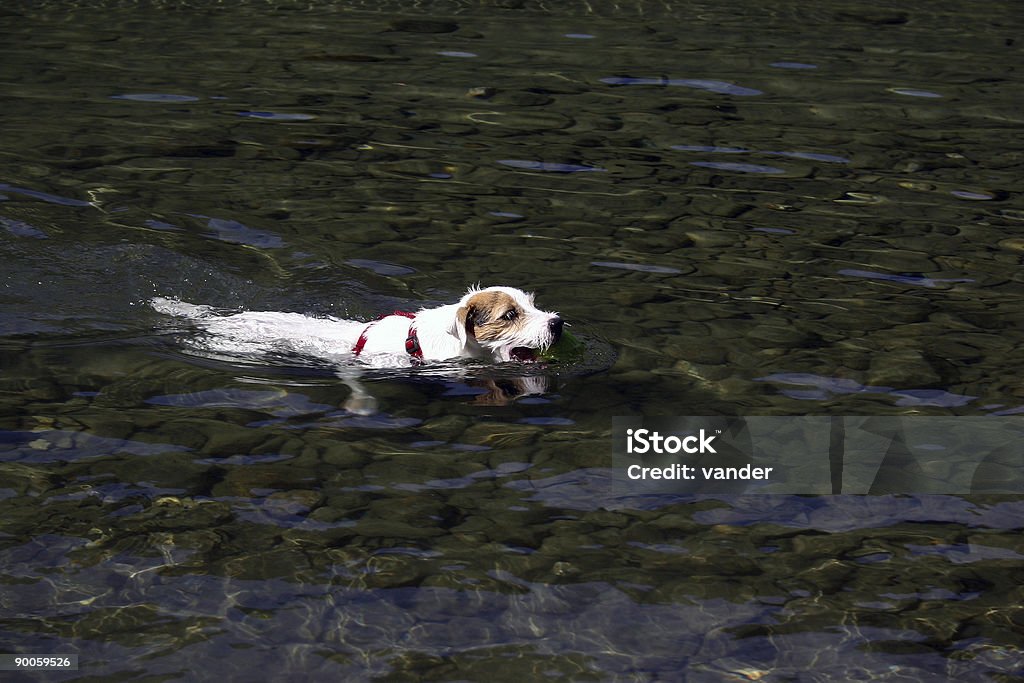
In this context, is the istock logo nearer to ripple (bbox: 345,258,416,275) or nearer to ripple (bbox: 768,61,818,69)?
ripple (bbox: 345,258,416,275)

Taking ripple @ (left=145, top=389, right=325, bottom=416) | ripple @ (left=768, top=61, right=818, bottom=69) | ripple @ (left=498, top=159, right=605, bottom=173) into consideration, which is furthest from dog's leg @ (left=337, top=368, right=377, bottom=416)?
ripple @ (left=768, top=61, right=818, bottom=69)

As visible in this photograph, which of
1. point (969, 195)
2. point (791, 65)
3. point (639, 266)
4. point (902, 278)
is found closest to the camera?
point (902, 278)

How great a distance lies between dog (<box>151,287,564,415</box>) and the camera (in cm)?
720

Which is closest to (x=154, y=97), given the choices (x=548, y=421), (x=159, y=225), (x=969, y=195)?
(x=159, y=225)

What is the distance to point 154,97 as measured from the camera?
13.2m

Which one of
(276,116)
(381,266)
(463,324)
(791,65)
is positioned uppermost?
(791,65)

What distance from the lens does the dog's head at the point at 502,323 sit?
718 centimetres

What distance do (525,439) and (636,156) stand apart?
5680mm

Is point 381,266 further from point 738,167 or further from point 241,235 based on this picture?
point 738,167

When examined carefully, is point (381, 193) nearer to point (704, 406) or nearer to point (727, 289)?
point (727, 289)

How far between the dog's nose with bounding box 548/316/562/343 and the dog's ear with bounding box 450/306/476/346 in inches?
17.7

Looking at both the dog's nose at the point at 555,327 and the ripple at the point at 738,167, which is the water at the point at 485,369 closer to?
the ripple at the point at 738,167
